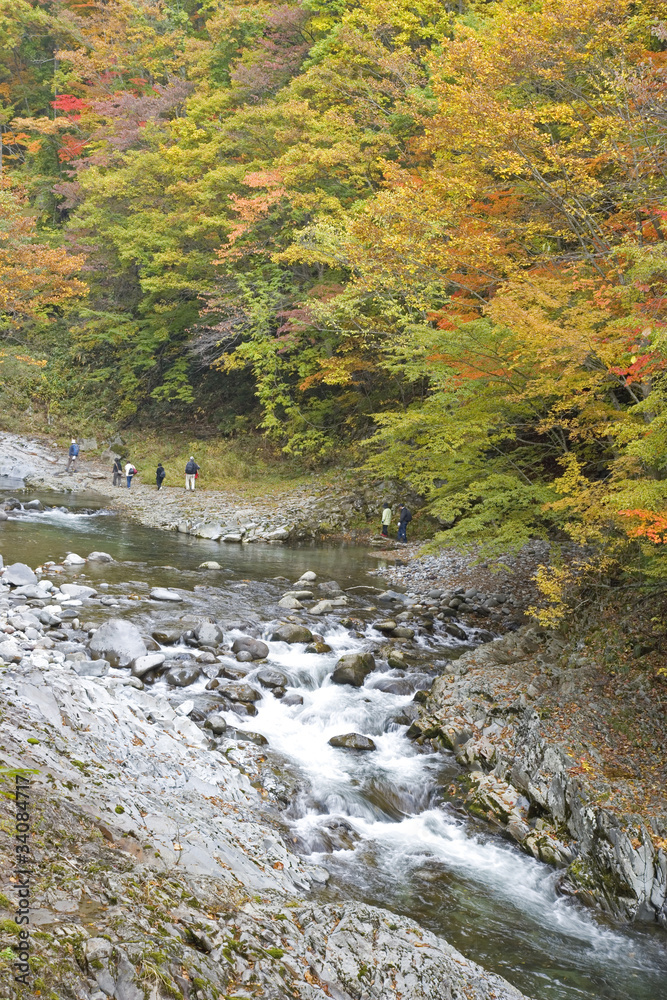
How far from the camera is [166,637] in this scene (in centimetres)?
905

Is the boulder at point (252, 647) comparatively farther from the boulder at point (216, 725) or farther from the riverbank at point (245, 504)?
the riverbank at point (245, 504)

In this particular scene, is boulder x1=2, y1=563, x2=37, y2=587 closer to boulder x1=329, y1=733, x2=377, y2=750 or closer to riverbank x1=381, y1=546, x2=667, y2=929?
boulder x1=329, y1=733, x2=377, y2=750

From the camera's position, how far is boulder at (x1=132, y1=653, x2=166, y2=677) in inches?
309

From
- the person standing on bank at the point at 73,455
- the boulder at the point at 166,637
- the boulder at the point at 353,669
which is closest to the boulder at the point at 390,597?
the boulder at the point at 353,669

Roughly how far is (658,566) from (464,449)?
4.36 metres

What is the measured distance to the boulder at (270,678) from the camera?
830 centimetres

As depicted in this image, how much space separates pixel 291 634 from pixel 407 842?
4.27 m

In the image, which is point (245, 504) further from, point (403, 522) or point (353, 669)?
point (353, 669)

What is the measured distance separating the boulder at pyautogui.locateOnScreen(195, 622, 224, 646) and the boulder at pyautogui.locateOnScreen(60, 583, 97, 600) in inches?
89.9

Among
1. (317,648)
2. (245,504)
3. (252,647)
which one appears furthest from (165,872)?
(245,504)

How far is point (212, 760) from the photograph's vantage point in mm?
6000

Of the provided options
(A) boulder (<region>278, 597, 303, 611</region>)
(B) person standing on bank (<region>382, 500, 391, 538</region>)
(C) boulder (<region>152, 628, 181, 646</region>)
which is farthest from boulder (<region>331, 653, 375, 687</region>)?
(B) person standing on bank (<region>382, 500, 391, 538</region>)

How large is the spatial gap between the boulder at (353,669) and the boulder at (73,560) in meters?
6.30

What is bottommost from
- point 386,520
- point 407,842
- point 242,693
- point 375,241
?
point 407,842
